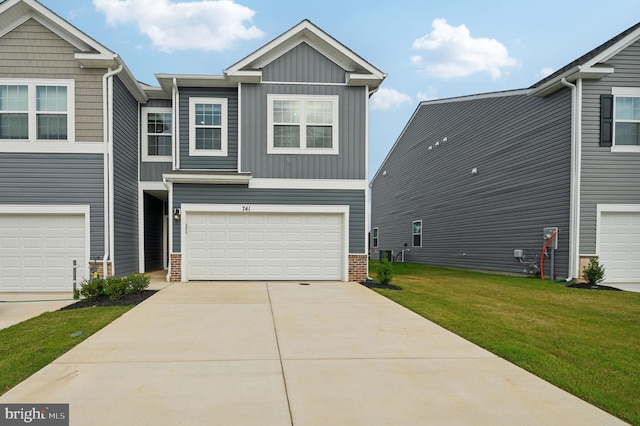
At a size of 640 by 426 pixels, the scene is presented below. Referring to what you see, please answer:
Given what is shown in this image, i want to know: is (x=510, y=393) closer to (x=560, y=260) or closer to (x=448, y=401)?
(x=448, y=401)

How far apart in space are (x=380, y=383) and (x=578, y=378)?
2090 millimetres

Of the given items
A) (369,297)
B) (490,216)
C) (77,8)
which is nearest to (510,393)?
(369,297)

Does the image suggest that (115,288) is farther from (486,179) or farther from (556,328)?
(486,179)

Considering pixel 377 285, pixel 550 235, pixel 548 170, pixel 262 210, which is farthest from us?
pixel 548 170

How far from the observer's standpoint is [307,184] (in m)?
11.5

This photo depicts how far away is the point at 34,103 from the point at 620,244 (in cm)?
1678

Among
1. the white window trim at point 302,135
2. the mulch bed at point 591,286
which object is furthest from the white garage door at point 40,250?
the mulch bed at point 591,286

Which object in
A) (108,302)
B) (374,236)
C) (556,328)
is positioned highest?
(556,328)

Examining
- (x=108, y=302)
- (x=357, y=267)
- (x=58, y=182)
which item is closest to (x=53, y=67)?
(x=58, y=182)

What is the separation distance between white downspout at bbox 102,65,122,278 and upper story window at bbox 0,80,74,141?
2.66 ft

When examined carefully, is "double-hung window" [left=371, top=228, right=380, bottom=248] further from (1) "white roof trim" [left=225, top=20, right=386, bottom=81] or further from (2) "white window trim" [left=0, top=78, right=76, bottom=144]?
(2) "white window trim" [left=0, top=78, right=76, bottom=144]

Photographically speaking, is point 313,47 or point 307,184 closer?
point 307,184

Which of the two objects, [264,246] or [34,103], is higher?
[34,103]

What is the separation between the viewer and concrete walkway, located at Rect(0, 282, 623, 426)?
10.8 feet
